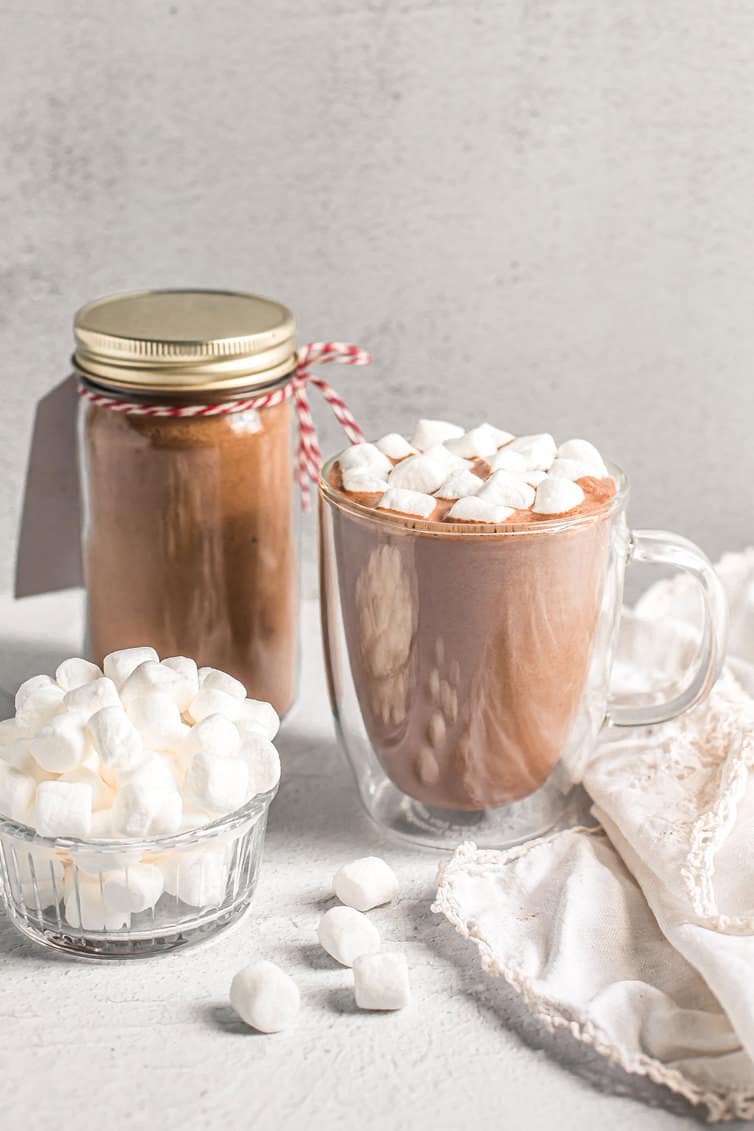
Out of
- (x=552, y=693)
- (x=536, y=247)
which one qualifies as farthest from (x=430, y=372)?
(x=552, y=693)

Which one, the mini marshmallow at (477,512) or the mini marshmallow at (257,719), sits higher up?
the mini marshmallow at (477,512)

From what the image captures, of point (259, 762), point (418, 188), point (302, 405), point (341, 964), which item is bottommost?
point (341, 964)

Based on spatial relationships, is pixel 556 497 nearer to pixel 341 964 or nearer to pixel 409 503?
pixel 409 503

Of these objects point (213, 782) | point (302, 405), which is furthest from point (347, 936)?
point (302, 405)

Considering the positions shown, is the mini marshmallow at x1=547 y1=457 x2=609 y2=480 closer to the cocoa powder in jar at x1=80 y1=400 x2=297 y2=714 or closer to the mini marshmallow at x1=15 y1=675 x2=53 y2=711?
the cocoa powder in jar at x1=80 y1=400 x2=297 y2=714

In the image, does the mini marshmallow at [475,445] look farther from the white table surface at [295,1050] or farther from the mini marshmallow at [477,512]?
the white table surface at [295,1050]

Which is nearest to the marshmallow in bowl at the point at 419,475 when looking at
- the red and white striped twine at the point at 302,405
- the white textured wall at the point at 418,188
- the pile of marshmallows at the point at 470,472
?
the pile of marshmallows at the point at 470,472

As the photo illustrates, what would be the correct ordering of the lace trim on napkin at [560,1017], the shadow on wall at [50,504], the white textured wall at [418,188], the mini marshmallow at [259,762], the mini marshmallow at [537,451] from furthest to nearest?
the white textured wall at [418,188] → the shadow on wall at [50,504] → the mini marshmallow at [537,451] → the mini marshmallow at [259,762] → the lace trim on napkin at [560,1017]
